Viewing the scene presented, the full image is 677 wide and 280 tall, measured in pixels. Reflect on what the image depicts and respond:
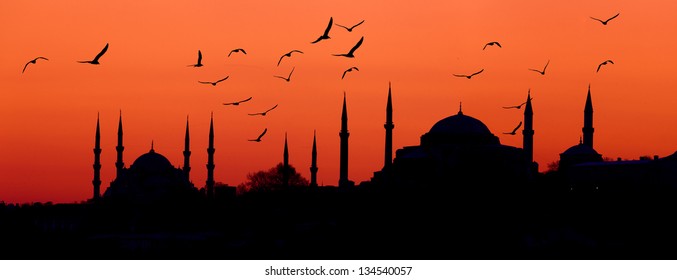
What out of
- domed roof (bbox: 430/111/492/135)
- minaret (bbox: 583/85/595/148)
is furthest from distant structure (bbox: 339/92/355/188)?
minaret (bbox: 583/85/595/148)

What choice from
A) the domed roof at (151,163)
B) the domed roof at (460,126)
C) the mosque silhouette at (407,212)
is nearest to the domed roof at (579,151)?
the mosque silhouette at (407,212)

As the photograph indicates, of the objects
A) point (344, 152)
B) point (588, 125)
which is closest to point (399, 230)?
point (344, 152)

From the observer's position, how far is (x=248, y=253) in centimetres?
6925

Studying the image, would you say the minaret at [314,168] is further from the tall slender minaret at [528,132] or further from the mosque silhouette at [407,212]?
the tall slender minaret at [528,132]

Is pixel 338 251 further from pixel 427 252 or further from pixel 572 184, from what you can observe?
pixel 572 184

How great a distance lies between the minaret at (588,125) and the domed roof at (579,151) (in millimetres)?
836

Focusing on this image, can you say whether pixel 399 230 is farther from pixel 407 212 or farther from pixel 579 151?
pixel 579 151

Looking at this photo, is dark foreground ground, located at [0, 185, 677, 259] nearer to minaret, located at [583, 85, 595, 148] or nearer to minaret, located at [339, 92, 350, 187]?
minaret, located at [339, 92, 350, 187]

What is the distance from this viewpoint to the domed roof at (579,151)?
90500 millimetres

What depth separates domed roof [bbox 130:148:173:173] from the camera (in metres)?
99.4

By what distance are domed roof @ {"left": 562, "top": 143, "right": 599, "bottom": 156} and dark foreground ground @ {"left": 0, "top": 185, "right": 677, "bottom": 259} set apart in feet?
23.7

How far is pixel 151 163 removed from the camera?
327 ft

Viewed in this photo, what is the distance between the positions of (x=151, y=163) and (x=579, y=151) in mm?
24317
